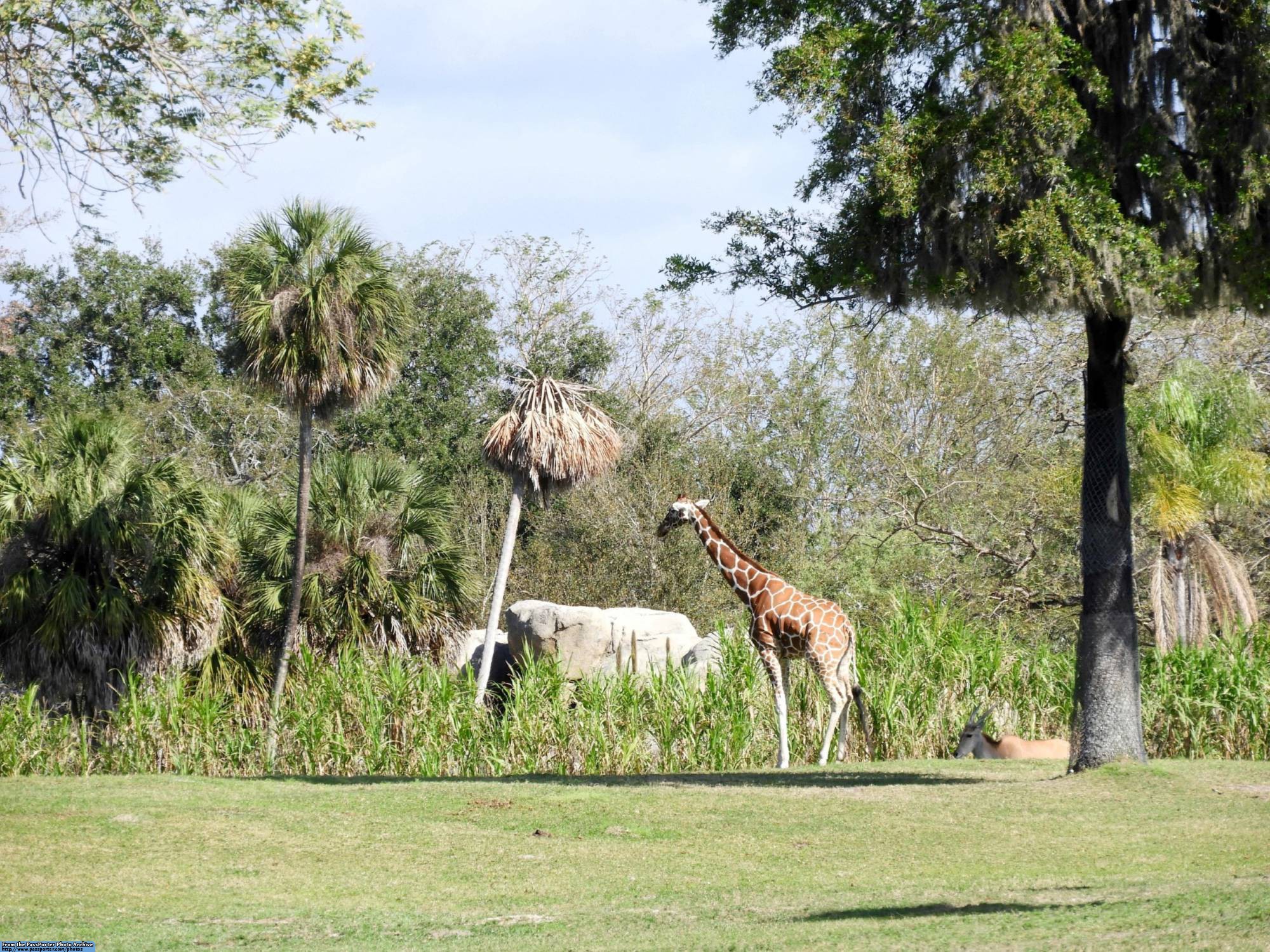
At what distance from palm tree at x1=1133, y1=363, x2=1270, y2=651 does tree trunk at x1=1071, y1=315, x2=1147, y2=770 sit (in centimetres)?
706

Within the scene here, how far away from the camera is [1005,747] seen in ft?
47.5

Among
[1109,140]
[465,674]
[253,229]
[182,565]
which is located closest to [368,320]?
[253,229]

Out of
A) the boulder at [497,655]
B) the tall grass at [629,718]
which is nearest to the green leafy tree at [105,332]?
the boulder at [497,655]

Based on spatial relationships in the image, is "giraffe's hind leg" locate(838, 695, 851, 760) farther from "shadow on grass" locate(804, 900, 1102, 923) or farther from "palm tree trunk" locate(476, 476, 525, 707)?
"shadow on grass" locate(804, 900, 1102, 923)

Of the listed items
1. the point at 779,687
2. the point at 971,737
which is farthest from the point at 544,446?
the point at 971,737

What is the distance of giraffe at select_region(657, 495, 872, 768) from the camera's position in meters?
13.9

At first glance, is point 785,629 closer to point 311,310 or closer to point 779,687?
point 779,687

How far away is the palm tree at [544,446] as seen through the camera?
20625mm

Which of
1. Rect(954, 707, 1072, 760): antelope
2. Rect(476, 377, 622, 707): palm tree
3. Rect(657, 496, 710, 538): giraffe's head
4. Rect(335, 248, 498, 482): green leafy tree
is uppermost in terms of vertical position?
Rect(335, 248, 498, 482): green leafy tree

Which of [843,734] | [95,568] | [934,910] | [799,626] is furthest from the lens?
[95,568]

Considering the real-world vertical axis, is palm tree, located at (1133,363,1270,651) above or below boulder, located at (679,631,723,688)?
above

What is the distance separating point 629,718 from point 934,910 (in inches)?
316

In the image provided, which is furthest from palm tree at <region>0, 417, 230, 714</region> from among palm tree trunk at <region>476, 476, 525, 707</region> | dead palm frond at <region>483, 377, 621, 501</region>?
dead palm frond at <region>483, 377, 621, 501</region>

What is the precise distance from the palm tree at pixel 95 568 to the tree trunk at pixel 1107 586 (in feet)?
36.7
